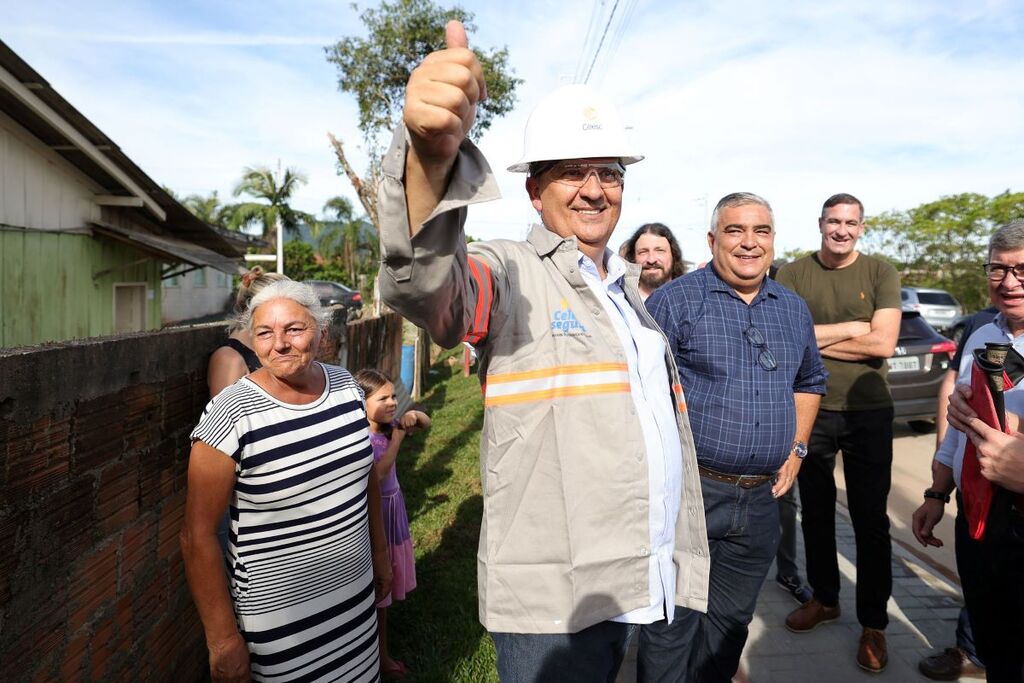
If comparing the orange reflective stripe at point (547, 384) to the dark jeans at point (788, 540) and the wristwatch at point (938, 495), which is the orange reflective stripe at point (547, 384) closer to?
the wristwatch at point (938, 495)

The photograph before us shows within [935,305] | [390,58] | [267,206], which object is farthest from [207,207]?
[935,305]

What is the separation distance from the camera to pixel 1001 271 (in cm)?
245

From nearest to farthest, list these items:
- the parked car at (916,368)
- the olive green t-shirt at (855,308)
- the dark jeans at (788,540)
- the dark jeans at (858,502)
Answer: the dark jeans at (858,502)
the olive green t-shirt at (855,308)
the dark jeans at (788,540)
the parked car at (916,368)

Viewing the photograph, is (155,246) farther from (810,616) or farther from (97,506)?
(810,616)

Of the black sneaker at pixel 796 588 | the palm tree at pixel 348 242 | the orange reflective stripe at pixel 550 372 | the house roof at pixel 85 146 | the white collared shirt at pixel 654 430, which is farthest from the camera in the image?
the palm tree at pixel 348 242

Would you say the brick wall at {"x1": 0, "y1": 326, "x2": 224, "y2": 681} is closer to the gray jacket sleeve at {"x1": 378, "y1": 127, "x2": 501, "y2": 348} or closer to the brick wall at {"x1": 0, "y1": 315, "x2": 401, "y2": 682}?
the brick wall at {"x1": 0, "y1": 315, "x2": 401, "y2": 682}

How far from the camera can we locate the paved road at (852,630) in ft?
10.7

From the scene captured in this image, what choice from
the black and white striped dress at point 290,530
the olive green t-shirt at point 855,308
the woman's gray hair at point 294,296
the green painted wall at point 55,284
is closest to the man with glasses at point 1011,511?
the olive green t-shirt at point 855,308

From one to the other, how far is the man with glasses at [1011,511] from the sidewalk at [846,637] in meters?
1.07

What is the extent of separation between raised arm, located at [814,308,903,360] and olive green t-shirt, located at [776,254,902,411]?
48mm

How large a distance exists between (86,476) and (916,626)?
4170 mm

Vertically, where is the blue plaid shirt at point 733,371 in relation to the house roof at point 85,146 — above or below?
below

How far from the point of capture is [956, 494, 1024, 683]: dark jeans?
2164 millimetres

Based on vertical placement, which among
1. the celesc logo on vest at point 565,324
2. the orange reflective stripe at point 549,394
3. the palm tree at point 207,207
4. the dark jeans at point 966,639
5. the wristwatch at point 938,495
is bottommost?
the dark jeans at point 966,639
